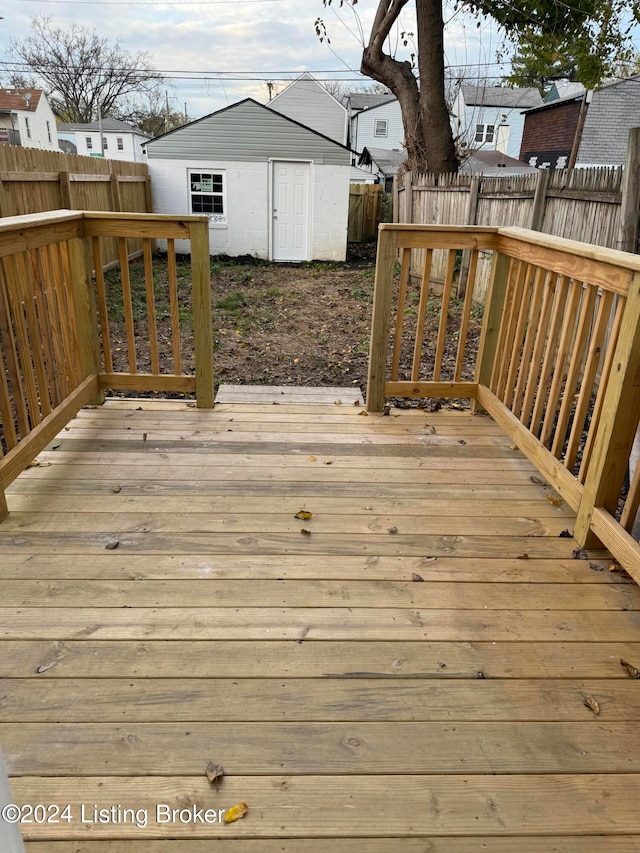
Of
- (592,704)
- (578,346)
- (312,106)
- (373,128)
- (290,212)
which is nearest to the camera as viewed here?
(592,704)

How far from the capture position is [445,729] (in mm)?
1459

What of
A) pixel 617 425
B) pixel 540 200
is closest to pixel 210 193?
pixel 540 200

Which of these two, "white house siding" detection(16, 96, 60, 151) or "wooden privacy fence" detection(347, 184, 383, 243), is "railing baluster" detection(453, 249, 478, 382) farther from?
"white house siding" detection(16, 96, 60, 151)

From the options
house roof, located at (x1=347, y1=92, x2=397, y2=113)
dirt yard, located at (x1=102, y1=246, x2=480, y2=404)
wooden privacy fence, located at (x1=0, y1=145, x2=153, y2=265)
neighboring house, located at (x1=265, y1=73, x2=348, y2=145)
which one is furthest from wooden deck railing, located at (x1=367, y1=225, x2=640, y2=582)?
house roof, located at (x1=347, y1=92, x2=397, y2=113)

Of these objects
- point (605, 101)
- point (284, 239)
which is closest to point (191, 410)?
point (284, 239)

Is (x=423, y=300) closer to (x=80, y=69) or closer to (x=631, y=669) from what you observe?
(x=631, y=669)

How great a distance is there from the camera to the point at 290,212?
12539 mm

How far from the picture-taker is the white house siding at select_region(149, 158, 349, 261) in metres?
12.2

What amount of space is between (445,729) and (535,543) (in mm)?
1038

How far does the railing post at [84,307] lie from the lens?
3.17 meters

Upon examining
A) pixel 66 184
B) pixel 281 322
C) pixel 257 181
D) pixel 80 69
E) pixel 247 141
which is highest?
pixel 80 69

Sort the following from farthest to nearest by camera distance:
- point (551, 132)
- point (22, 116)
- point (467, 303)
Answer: point (22, 116)
point (551, 132)
point (467, 303)

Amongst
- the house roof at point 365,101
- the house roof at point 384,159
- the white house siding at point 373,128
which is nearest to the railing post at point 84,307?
the house roof at point 384,159

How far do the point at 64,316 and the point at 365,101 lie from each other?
34.4 meters
